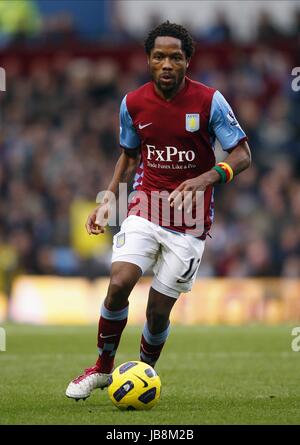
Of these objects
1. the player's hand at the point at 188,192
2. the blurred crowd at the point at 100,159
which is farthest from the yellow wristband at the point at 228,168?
the blurred crowd at the point at 100,159

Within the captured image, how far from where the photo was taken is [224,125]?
7.59 meters

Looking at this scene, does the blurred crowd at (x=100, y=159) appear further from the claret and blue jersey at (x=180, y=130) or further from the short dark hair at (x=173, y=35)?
the short dark hair at (x=173, y=35)

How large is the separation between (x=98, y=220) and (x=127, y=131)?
69 cm

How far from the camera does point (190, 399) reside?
7828 mm

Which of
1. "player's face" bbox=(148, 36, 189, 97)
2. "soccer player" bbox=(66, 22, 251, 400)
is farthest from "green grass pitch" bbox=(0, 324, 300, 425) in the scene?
"player's face" bbox=(148, 36, 189, 97)

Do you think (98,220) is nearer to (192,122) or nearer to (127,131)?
(127,131)

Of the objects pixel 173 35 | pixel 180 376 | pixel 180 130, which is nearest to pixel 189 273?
pixel 180 130

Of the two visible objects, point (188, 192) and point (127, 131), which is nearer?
point (188, 192)

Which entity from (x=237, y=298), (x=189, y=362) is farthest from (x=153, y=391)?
(x=237, y=298)

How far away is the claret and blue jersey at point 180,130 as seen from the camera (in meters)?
7.62

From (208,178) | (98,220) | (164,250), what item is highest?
(208,178)

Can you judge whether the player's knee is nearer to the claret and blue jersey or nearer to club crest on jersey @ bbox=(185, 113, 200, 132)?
the claret and blue jersey

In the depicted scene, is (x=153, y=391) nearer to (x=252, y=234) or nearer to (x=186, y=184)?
(x=186, y=184)

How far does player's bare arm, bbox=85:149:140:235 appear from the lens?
7719 millimetres
